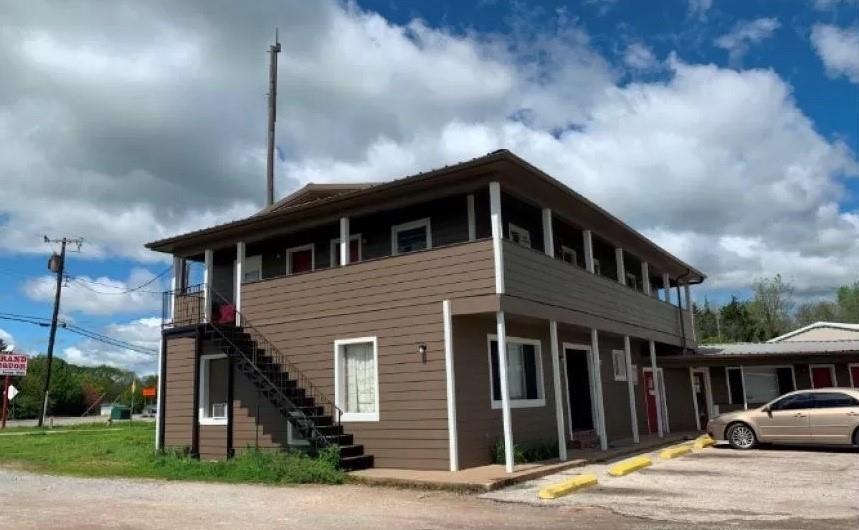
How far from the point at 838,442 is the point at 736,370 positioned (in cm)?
1304

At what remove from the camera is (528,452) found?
14.5m

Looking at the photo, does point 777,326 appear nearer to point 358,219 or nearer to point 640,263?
point 640,263

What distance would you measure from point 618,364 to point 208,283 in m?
11.9

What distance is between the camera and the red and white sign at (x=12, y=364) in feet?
134

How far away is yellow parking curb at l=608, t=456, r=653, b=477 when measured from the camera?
12750 millimetres

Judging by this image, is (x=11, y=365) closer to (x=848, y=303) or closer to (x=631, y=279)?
(x=631, y=279)

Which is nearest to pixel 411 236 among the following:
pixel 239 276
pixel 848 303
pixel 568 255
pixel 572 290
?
pixel 572 290

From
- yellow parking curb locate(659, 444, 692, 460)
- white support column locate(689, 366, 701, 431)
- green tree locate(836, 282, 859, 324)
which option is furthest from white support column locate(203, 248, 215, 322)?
green tree locate(836, 282, 859, 324)

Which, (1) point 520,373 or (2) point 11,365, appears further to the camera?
(2) point 11,365

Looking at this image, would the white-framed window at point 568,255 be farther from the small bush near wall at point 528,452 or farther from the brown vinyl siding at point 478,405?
the small bush near wall at point 528,452

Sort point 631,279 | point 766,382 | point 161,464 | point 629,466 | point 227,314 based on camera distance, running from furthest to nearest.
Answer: point 766,382 → point 631,279 → point 227,314 → point 161,464 → point 629,466

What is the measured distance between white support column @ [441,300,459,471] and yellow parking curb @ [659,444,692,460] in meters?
5.32

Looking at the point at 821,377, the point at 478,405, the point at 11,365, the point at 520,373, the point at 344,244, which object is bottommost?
the point at 478,405

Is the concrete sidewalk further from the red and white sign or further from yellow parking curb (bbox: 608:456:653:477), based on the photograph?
the red and white sign
